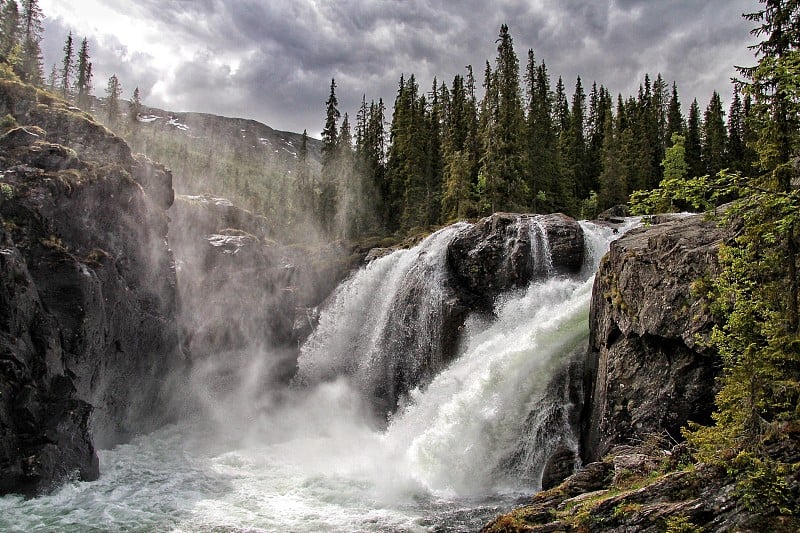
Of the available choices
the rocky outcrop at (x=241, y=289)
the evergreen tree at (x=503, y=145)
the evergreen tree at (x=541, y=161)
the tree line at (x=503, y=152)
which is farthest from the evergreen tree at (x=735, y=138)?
the rocky outcrop at (x=241, y=289)

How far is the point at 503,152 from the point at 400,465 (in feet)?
107

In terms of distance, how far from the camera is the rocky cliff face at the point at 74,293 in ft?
67.4

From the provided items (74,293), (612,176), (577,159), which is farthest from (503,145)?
(74,293)

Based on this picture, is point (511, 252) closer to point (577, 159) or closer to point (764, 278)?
point (764, 278)

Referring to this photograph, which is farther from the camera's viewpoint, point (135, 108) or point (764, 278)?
point (135, 108)

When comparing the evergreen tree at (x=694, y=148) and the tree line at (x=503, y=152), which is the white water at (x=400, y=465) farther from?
the evergreen tree at (x=694, y=148)

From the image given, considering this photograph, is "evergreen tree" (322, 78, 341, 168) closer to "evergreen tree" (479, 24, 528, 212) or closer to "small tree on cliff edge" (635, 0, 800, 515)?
"evergreen tree" (479, 24, 528, 212)

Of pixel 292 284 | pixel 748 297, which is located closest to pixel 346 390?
pixel 292 284

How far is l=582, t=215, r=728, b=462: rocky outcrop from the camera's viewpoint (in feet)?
48.1

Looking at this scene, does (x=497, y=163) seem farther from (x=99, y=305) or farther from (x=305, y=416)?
(x=99, y=305)

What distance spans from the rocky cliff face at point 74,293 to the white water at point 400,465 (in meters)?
1.81

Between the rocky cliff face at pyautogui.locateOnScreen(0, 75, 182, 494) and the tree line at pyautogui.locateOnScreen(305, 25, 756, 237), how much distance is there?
2659 cm

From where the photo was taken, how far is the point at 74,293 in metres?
23.8

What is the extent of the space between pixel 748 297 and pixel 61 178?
89.3 ft
